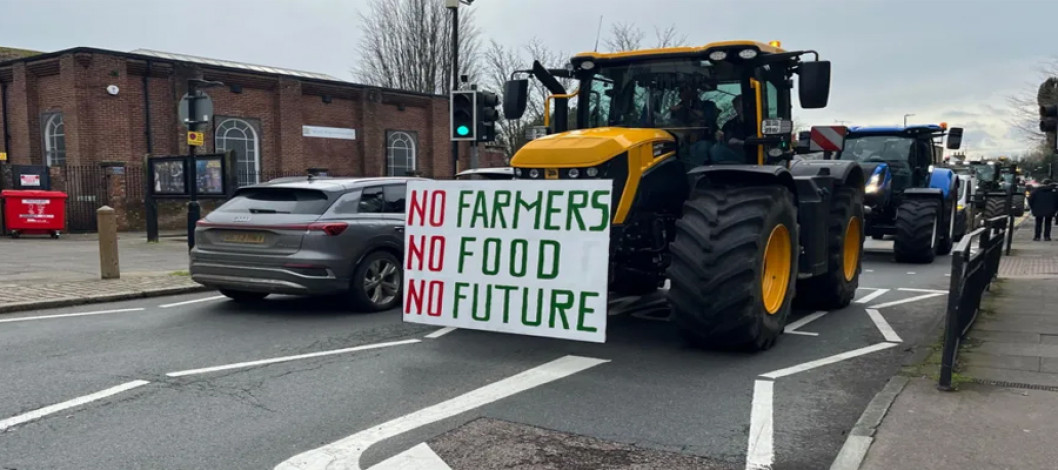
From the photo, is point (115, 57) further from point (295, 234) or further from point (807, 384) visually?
point (807, 384)

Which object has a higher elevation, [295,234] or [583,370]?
[295,234]

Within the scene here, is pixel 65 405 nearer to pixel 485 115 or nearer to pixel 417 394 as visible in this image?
pixel 417 394

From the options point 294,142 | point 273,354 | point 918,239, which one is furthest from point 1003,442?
point 294,142

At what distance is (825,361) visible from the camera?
6152 millimetres

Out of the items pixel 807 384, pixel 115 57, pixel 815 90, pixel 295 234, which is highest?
pixel 115 57

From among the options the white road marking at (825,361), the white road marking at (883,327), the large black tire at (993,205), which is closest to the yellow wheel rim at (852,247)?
the white road marking at (883,327)

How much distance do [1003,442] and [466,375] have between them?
131 inches

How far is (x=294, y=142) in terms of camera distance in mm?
28562

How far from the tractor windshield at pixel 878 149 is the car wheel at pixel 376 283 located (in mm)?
9551

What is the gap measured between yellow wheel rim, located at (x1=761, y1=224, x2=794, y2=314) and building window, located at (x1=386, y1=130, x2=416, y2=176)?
2599 cm

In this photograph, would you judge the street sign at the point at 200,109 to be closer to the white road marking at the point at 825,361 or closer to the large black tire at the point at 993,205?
the white road marking at the point at 825,361

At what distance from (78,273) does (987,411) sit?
11856mm

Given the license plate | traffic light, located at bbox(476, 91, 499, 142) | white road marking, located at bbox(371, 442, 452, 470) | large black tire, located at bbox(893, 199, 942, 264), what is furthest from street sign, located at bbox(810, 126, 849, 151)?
white road marking, located at bbox(371, 442, 452, 470)

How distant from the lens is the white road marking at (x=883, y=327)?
7078mm
